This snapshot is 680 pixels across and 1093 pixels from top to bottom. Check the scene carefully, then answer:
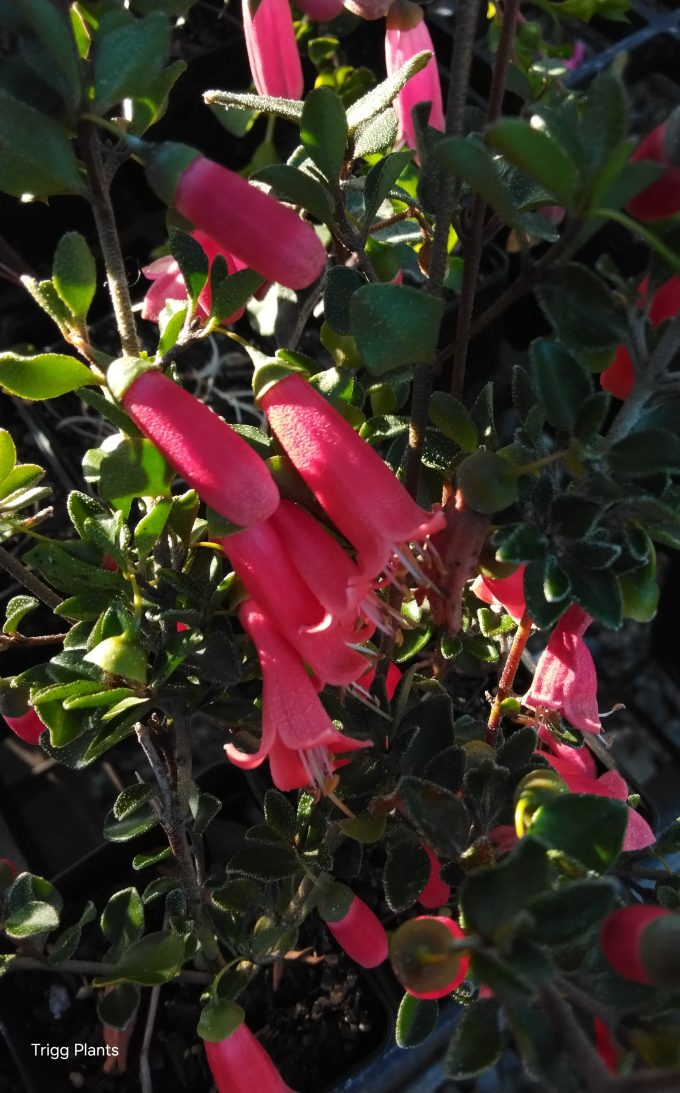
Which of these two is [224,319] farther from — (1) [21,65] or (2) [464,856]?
(2) [464,856]

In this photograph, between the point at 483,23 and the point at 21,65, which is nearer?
the point at 21,65

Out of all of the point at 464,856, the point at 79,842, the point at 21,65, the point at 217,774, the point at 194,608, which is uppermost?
the point at 21,65

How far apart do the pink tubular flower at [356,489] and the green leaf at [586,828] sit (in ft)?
0.52

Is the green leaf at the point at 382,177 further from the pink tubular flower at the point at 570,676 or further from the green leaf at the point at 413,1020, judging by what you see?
the green leaf at the point at 413,1020

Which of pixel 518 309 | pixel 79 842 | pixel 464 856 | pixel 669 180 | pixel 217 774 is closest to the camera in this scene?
pixel 669 180

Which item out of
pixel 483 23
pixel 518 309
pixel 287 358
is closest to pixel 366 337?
pixel 287 358

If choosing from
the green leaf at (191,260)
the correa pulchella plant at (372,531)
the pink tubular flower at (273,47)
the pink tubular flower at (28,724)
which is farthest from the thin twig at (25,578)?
the pink tubular flower at (273,47)

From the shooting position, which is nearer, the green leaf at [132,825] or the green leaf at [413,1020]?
the green leaf at [413,1020]

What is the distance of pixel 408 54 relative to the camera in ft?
2.75

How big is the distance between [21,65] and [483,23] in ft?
4.80

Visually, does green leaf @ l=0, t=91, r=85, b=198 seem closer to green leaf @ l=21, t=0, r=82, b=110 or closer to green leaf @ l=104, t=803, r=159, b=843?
green leaf @ l=21, t=0, r=82, b=110

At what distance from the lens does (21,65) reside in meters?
0.46

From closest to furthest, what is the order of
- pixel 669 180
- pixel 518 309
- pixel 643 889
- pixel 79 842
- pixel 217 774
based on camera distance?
1. pixel 669 180
2. pixel 643 889
3. pixel 217 774
4. pixel 79 842
5. pixel 518 309

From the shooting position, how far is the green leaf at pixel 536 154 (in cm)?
40
